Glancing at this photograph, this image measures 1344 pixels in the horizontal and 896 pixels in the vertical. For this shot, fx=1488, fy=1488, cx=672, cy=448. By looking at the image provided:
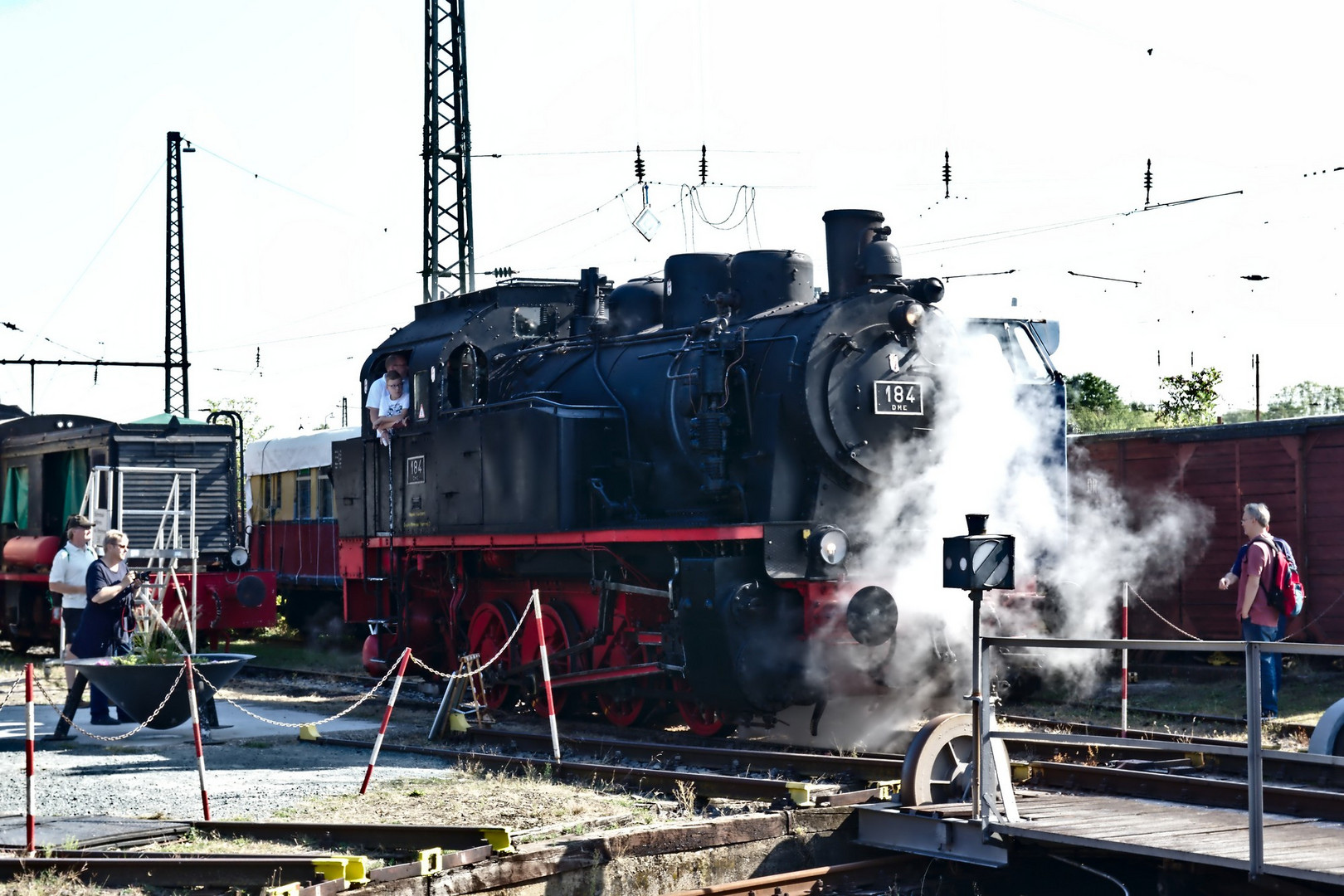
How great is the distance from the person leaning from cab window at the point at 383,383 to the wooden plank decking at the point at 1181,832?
29.2ft

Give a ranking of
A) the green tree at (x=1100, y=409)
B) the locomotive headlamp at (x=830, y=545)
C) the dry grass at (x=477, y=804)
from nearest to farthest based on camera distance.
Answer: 1. the dry grass at (x=477, y=804)
2. the locomotive headlamp at (x=830, y=545)
3. the green tree at (x=1100, y=409)

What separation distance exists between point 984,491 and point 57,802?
672 cm

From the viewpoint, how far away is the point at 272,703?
1460 centimetres

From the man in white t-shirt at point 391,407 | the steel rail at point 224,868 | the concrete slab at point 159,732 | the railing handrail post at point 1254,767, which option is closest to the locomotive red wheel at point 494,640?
the concrete slab at point 159,732

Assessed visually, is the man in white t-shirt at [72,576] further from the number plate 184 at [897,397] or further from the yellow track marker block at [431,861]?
the yellow track marker block at [431,861]

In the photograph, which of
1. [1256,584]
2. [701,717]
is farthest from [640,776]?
[1256,584]

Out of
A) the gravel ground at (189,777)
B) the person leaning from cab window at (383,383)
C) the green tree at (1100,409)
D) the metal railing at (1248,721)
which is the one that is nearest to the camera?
the metal railing at (1248,721)

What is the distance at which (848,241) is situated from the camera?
37.7 feet

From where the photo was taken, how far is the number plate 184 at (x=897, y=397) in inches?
431

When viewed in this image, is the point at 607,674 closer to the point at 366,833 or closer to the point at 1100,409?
the point at 366,833

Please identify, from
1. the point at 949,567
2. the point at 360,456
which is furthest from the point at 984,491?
the point at 360,456

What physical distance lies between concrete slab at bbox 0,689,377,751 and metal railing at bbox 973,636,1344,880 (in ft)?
20.9

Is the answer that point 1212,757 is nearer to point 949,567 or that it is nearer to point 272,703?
point 949,567

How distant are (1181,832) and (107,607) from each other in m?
8.31
